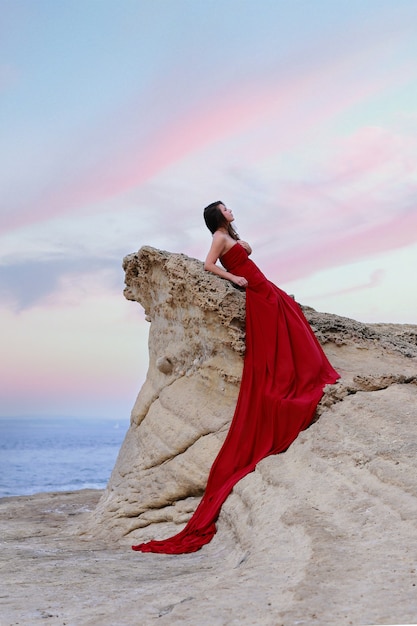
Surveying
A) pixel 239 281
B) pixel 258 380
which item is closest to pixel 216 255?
pixel 239 281

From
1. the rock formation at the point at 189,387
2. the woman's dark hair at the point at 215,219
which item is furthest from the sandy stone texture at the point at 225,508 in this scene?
the woman's dark hair at the point at 215,219

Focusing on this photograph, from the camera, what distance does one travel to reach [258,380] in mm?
5984

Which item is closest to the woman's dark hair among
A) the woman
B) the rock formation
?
the woman

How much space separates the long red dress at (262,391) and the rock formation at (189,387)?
0.50ft

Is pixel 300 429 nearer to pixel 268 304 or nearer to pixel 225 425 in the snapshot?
pixel 225 425

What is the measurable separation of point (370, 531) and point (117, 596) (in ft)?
4.71

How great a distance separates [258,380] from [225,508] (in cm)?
124

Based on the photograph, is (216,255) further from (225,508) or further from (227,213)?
(225,508)

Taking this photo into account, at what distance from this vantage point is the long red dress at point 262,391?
214 inches

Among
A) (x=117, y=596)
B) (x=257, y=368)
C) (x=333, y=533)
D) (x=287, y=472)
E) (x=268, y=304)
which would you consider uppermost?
(x=268, y=304)

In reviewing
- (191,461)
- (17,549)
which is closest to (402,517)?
(191,461)

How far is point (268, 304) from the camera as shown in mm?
6207

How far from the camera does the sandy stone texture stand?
3180mm

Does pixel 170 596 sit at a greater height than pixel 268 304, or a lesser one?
lesser
